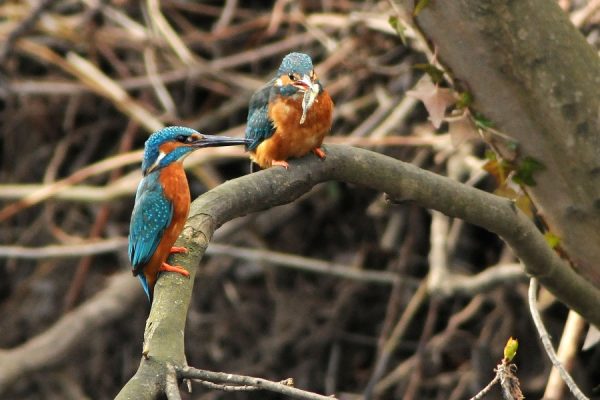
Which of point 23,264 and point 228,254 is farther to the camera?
point 23,264

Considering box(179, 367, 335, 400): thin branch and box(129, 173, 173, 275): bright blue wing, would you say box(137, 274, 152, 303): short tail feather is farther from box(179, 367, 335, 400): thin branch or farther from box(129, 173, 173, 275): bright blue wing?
box(179, 367, 335, 400): thin branch

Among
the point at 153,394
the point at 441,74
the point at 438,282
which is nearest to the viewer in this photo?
the point at 153,394

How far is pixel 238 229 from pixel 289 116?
1.53 m

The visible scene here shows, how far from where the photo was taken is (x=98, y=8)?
4086mm

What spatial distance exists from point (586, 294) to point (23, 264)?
2.92m

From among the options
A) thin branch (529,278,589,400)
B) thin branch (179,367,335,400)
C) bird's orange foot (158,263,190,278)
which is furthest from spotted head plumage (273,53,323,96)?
thin branch (179,367,335,400)

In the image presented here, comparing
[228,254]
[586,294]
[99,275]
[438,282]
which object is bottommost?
[586,294]

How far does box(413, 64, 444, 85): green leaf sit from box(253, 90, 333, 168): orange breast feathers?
0.25 metres

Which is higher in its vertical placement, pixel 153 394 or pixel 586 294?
pixel 586 294

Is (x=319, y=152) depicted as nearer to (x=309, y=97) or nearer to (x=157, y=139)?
(x=309, y=97)

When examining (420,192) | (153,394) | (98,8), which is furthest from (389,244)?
(153,394)

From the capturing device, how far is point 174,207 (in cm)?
213

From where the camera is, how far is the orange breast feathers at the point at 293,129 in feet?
7.29

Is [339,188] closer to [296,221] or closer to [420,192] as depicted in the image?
[296,221]
